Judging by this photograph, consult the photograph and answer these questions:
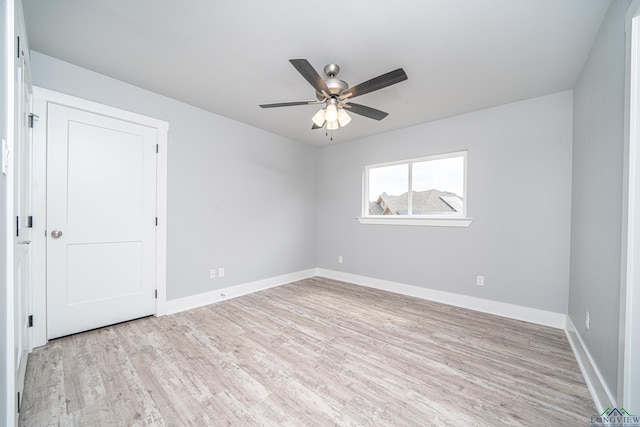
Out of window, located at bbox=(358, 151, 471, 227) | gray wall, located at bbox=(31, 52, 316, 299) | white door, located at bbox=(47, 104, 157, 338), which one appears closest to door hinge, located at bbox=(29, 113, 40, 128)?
white door, located at bbox=(47, 104, 157, 338)

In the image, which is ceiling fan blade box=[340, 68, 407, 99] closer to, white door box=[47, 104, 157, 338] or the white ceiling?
the white ceiling

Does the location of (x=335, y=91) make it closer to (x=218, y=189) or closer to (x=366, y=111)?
(x=366, y=111)

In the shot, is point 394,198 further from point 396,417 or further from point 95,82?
point 95,82

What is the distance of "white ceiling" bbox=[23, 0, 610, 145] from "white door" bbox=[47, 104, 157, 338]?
63 cm

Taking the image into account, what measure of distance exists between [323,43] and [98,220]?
8.83 feet

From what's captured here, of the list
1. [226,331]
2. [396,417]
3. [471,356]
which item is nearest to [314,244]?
[226,331]

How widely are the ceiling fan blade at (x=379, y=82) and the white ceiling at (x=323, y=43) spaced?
0.32 m

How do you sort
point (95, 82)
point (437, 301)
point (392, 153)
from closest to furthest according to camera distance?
point (95, 82) < point (437, 301) < point (392, 153)

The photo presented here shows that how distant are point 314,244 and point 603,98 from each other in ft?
13.5

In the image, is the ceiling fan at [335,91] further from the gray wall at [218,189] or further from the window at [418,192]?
the window at [418,192]

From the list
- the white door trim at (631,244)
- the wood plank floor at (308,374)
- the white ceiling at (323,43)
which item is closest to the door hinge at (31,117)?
the white ceiling at (323,43)

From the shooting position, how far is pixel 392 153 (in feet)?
13.2

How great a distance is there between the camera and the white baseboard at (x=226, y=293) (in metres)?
3.05

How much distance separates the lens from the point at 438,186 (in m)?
3.65
